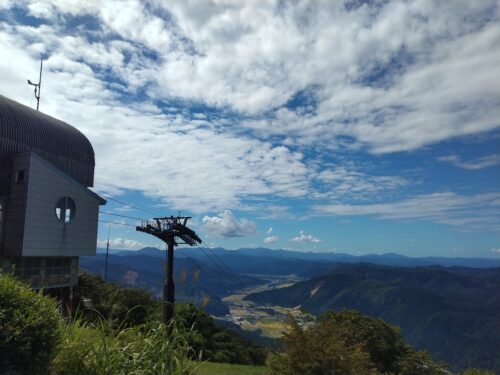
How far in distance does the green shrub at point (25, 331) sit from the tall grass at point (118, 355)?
522mm

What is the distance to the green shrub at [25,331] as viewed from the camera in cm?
608

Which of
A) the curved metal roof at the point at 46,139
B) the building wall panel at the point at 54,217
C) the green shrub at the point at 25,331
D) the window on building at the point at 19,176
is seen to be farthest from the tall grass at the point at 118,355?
the curved metal roof at the point at 46,139

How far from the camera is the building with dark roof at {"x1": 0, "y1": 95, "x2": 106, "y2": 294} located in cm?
2502

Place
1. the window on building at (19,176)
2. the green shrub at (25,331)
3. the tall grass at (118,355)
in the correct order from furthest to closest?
the window on building at (19,176) → the tall grass at (118,355) → the green shrub at (25,331)

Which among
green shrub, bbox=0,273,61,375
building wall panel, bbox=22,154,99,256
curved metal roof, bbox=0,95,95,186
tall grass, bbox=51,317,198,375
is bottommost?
tall grass, bbox=51,317,198,375

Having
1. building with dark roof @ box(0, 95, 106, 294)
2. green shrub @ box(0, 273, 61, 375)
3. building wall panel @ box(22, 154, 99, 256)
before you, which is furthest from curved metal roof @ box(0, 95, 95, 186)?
green shrub @ box(0, 273, 61, 375)

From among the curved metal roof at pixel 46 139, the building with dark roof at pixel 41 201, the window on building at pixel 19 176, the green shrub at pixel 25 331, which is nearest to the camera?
the green shrub at pixel 25 331

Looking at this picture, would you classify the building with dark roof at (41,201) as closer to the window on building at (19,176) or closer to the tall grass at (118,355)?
the window on building at (19,176)

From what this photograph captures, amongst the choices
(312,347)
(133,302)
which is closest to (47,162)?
(133,302)

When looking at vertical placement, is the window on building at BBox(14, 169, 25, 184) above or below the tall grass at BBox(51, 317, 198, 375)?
above

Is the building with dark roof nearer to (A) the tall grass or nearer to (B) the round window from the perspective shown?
(B) the round window

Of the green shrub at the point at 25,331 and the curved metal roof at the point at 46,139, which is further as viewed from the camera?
the curved metal roof at the point at 46,139

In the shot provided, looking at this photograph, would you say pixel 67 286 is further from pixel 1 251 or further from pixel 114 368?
pixel 114 368

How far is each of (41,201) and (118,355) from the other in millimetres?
22136
